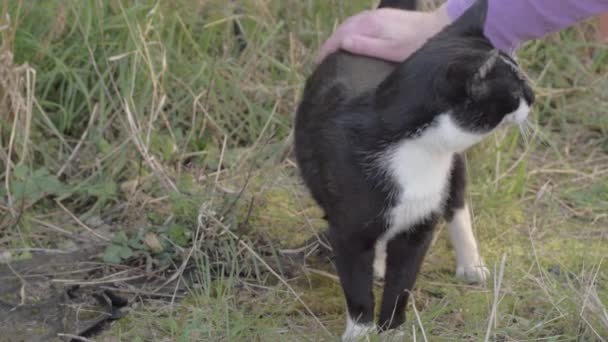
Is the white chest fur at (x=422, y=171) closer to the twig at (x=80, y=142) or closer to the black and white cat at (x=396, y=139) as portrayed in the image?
the black and white cat at (x=396, y=139)

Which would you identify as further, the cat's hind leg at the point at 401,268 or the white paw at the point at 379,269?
the white paw at the point at 379,269

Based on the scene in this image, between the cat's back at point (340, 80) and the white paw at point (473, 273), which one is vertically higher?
the cat's back at point (340, 80)

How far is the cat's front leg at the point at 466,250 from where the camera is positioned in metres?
2.60

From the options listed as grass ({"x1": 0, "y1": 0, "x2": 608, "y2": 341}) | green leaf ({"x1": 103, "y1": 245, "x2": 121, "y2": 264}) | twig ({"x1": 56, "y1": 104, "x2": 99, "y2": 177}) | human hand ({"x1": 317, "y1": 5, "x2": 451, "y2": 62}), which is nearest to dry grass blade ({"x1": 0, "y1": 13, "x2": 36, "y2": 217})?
grass ({"x1": 0, "y1": 0, "x2": 608, "y2": 341})

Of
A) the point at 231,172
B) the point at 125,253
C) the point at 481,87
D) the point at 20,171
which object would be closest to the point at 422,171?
the point at 481,87

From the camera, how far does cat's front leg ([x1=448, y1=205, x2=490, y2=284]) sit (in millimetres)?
2600

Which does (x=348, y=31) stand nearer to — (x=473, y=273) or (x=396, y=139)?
(x=396, y=139)

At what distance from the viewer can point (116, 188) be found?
292cm

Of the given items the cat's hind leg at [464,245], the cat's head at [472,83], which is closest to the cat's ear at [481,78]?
the cat's head at [472,83]

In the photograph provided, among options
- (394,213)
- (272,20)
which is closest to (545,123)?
(272,20)

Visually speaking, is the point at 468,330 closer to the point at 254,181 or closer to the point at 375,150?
the point at 375,150

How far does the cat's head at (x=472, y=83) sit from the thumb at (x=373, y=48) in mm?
319

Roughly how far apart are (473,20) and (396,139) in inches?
11.5

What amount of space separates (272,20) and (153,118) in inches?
29.0
